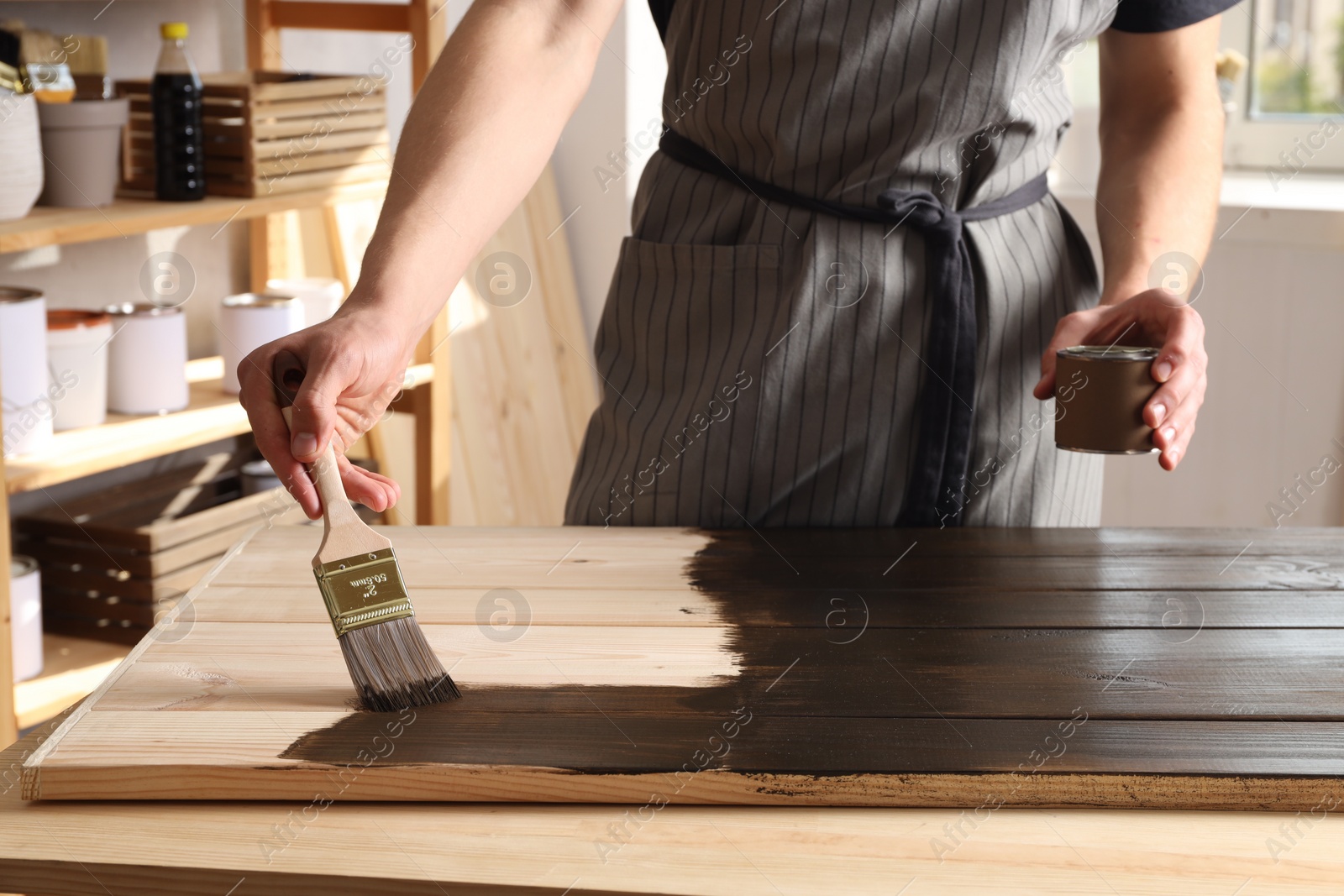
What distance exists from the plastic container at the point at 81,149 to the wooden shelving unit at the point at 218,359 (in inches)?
1.3

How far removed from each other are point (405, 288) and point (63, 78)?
135cm

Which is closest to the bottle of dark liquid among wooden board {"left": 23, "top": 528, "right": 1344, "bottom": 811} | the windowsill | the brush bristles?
wooden board {"left": 23, "top": 528, "right": 1344, "bottom": 811}

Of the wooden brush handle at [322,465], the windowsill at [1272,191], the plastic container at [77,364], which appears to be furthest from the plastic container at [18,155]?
the windowsill at [1272,191]

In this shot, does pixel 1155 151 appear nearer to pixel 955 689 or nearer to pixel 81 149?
pixel 955 689

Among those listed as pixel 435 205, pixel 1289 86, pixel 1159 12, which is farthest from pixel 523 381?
pixel 435 205

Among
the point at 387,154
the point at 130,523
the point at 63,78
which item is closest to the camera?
the point at 63,78

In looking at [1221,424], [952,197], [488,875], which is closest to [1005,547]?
[952,197]

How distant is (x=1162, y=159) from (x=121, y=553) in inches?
64.5

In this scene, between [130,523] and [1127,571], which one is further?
[130,523]

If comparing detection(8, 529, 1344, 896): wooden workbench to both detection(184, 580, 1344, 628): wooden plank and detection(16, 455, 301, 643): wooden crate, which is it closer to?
detection(184, 580, 1344, 628): wooden plank

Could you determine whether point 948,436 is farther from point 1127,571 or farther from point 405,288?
point 405,288

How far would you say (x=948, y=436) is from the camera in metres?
1.16

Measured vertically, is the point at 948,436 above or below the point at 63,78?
below

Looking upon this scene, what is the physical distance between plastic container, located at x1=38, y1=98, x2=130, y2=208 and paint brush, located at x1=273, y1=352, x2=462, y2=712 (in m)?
1.30
